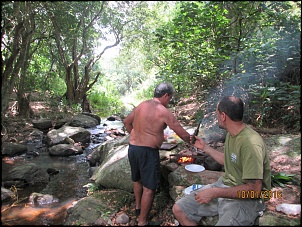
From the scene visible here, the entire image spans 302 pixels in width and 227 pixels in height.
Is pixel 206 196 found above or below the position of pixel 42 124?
above

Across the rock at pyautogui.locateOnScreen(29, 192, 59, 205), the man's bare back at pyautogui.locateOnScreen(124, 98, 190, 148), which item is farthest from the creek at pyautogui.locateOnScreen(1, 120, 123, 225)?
the man's bare back at pyautogui.locateOnScreen(124, 98, 190, 148)

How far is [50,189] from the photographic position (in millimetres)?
4988

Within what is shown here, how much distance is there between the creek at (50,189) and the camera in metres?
3.83

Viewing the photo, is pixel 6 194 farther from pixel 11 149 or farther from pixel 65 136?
pixel 65 136

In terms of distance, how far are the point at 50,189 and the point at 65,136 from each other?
342cm

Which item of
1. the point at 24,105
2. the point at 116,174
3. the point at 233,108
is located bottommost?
the point at 116,174

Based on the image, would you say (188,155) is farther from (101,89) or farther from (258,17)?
(101,89)

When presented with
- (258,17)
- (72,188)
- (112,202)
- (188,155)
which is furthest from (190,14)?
(72,188)

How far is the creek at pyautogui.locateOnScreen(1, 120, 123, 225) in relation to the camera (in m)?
3.83

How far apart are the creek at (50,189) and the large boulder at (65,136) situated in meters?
0.35

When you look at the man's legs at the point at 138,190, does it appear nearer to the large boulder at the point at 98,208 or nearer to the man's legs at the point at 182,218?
the large boulder at the point at 98,208

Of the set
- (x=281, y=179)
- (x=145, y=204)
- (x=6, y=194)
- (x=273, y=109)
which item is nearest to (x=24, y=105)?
(x=6, y=194)

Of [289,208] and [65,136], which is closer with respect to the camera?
[289,208]

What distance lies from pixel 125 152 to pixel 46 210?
165 centimetres
